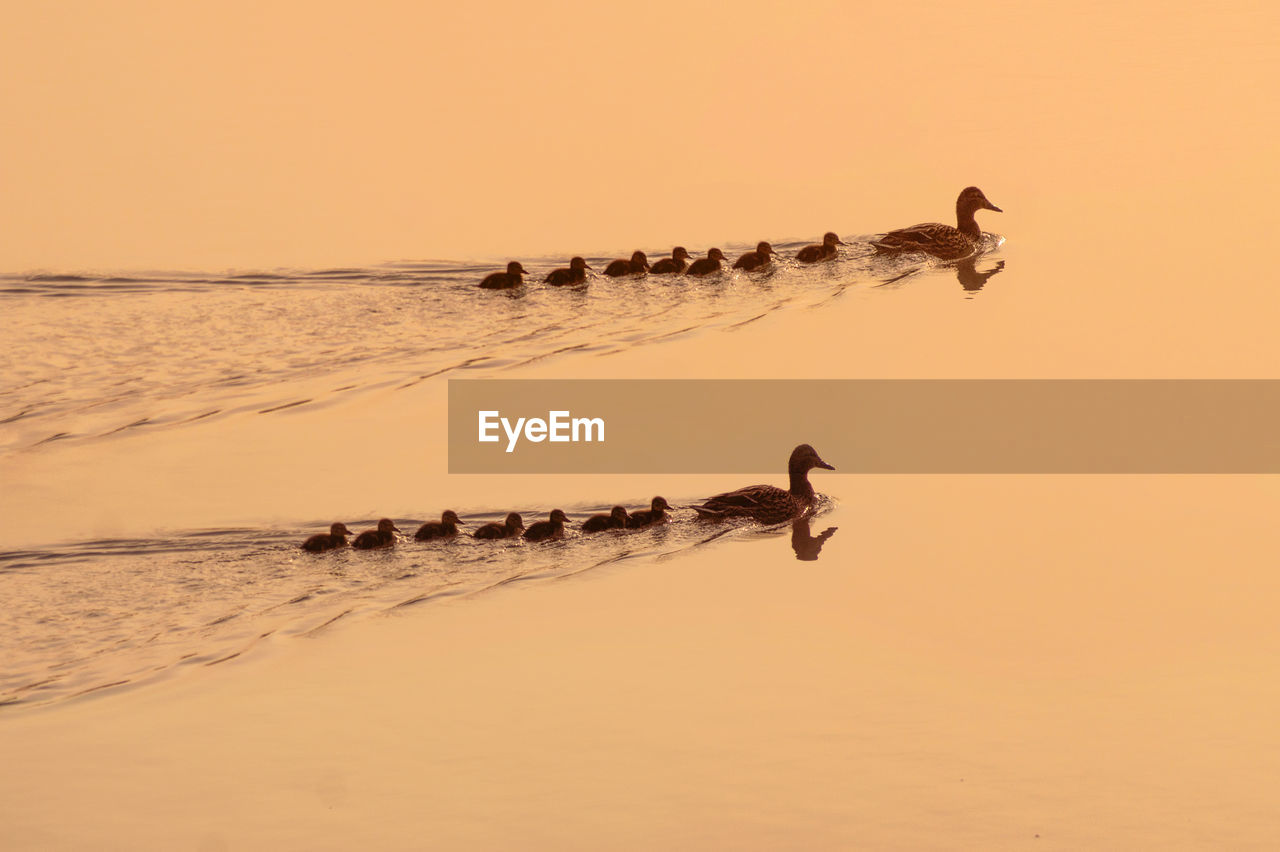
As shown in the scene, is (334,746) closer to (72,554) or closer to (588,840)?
(588,840)

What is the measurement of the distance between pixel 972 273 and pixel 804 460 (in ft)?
17.3

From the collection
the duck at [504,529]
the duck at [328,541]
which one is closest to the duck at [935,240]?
the duck at [504,529]

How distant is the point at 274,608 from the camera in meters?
10.8

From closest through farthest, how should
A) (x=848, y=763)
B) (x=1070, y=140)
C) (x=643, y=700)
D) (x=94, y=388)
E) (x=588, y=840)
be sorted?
(x=588, y=840)
(x=848, y=763)
(x=643, y=700)
(x=94, y=388)
(x=1070, y=140)

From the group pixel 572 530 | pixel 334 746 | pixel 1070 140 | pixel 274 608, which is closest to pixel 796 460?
pixel 572 530

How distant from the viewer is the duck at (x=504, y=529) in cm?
1184

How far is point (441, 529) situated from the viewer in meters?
11.8

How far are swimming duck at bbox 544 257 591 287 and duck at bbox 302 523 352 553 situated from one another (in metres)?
5.14

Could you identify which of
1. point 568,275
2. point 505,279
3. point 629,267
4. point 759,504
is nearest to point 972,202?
point 629,267

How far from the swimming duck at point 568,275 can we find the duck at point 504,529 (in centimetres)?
446

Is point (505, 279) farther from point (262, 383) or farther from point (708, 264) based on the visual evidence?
point (262, 383)

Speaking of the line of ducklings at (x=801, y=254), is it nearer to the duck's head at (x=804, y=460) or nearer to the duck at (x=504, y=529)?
the duck's head at (x=804, y=460)

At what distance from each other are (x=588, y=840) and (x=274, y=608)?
334 cm
